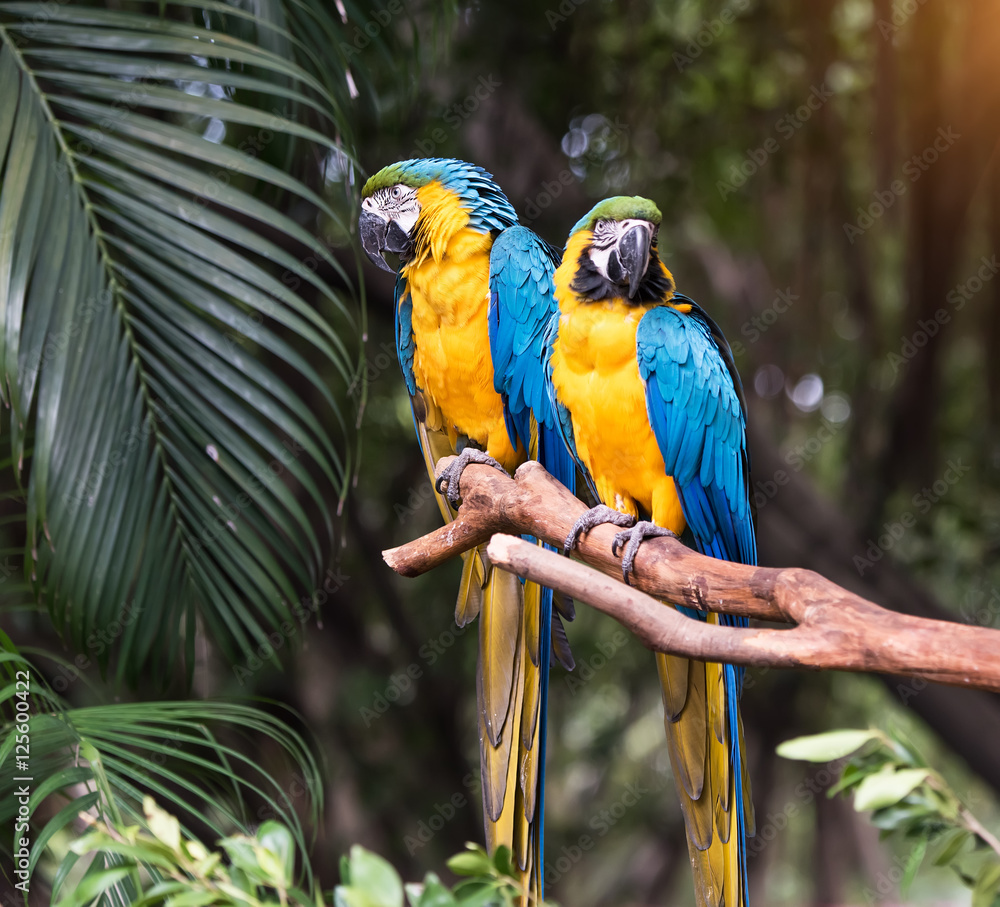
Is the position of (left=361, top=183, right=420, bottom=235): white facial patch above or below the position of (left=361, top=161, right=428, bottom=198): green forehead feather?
below

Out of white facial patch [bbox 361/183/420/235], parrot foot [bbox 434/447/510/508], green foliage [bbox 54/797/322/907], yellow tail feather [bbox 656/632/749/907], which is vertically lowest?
yellow tail feather [bbox 656/632/749/907]

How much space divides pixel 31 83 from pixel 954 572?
118 inches

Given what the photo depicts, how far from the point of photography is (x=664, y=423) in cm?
122

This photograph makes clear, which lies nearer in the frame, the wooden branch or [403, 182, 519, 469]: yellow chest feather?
the wooden branch

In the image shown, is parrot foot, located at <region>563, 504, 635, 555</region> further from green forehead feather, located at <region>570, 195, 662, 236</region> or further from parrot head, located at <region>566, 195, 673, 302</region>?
green forehead feather, located at <region>570, 195, 662, 236</region>

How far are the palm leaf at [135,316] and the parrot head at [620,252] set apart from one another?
0.42m

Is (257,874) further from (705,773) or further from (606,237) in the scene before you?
(606,237)

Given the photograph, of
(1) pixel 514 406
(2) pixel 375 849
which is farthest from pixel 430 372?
(2) pixel 375 849

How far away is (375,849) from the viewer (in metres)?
3.34

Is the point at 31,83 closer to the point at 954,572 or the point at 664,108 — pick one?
the point at 664,108

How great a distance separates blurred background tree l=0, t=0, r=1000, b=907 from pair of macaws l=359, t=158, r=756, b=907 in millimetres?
412

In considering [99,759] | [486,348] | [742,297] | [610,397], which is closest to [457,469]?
[486,348]

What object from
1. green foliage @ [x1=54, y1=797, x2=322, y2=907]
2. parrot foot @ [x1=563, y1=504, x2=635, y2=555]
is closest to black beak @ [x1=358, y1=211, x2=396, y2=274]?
parrot foot @ [x1=563, y1=504, x2=635, y2=555]

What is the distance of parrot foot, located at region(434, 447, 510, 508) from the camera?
141 cm
